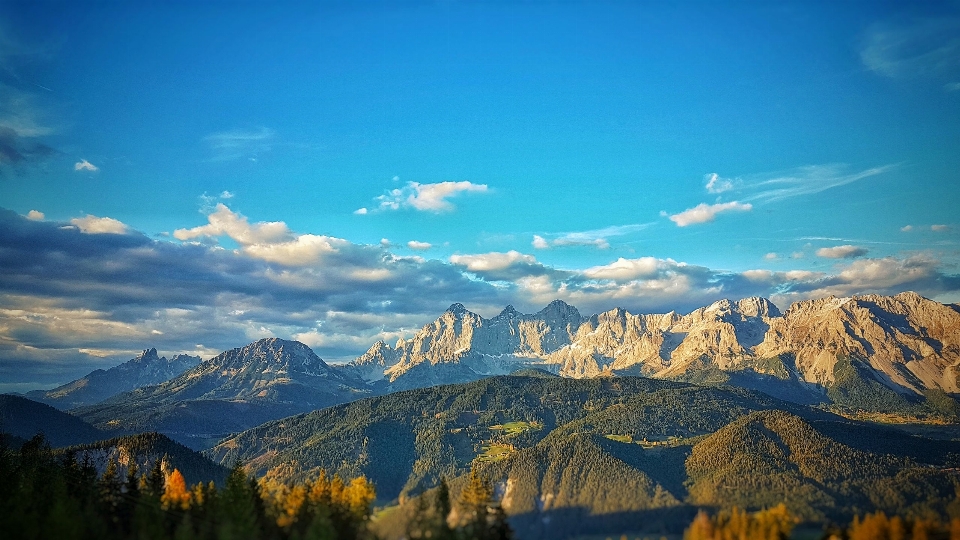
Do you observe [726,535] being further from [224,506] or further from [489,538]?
[224,506]

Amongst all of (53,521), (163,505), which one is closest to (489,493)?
(163,505)

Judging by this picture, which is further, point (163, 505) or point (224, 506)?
point (163, 505)

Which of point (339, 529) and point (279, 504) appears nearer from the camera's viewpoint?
point (339, 529)

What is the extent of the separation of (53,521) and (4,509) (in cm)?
2275

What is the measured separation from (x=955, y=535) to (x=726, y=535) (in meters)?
57.6

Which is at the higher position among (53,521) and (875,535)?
(53,521)

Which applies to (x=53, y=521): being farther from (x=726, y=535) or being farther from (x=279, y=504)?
(x=726, y=535)

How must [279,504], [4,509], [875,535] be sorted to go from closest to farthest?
1. [4,509]
2. [875,535]
3. [279,504]

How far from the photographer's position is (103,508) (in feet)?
636

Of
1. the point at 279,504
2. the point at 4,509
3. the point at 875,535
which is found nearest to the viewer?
the point at 4,509

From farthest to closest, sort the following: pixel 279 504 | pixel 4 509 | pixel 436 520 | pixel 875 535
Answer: pixel 279 504
pixel 875 535
pixel 4 509
pixel 436 520

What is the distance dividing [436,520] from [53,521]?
9184 cm

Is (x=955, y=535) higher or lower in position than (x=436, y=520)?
lower

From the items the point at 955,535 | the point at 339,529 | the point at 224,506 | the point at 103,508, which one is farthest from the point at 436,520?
the point at 955,535
